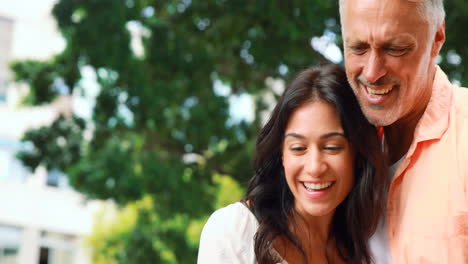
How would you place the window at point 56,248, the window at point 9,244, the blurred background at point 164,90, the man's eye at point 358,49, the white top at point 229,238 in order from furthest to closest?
the window at point 56,248, the window at point 9,244, the blurred background at point 164,90, the white top at point 229,238, the man's eye at point 358,49

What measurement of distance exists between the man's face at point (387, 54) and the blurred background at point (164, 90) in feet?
15.9

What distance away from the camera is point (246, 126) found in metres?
10.5

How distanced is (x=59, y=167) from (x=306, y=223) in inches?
250

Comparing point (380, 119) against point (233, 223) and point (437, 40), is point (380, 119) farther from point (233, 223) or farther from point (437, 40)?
point (233, 223)

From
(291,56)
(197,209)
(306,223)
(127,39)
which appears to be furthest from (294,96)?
(197,209)

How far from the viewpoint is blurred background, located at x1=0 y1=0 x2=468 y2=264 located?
848 cm

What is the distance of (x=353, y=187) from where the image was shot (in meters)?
3.56

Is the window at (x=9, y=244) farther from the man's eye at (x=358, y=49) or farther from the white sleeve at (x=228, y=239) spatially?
the man's eye at (x=358, y=49)

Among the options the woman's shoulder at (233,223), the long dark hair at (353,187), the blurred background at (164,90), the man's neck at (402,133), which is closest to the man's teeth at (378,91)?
the man's neck at (402,133)

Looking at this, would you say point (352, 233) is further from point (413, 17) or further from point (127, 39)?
point (127, 39)

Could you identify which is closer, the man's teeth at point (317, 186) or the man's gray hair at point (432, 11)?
the man's gray hair at point (432, 11)

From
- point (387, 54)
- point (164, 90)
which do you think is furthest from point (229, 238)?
point (164, 90)

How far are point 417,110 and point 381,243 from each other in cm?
70

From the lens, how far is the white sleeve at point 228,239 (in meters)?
3.34
